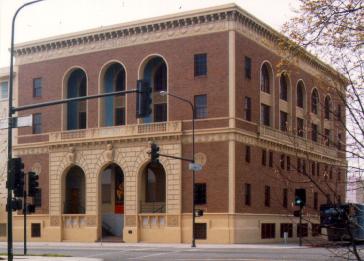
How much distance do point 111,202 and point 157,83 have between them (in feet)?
38.1

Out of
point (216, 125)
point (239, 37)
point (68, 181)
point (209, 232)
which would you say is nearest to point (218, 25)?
point (239, 37)

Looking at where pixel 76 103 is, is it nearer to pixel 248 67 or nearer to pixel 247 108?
pixel 247 108

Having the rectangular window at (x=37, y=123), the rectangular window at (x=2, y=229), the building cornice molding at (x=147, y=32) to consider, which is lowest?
the rectangular window at (x=2, y=229)

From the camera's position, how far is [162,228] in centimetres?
5406

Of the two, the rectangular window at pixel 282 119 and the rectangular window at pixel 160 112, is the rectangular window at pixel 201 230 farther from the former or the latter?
the rectangular window at pixel 282 119

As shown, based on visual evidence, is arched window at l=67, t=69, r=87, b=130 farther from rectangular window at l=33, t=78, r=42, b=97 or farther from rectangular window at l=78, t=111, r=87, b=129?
rectangular window at l=33, t=78, r=42, b=97

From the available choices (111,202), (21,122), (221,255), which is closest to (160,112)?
(111,202)

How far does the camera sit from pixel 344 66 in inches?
303

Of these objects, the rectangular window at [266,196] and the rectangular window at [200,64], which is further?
the rectangular window at [266,196]

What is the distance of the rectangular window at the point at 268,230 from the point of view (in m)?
55.8

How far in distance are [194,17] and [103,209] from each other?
1949 cm

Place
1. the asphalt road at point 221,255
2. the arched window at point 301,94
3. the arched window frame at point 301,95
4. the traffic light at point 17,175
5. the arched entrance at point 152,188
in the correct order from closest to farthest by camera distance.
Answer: the traffic light at point 17,175 < the asphalt road at point 221,255 < the arched entrance at point 152,188 < the arched window frame at point 301,95 < the arched window at point 301,94

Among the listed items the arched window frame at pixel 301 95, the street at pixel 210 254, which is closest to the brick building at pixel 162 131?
the arched window frame at pixel 301 95

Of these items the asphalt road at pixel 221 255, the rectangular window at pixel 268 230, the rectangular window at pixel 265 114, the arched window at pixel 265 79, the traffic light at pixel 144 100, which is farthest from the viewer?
the arched window at pixel 265 79
